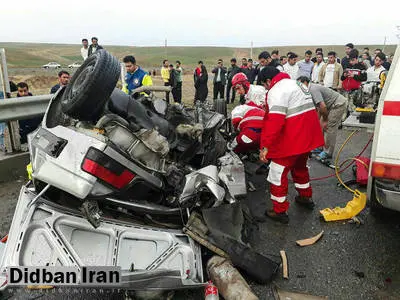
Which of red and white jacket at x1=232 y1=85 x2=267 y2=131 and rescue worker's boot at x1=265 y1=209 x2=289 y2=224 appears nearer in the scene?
rescue worker's boot at x1=265 y1=209 x2=289 y2=224

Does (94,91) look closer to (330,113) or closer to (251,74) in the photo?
(330,113)

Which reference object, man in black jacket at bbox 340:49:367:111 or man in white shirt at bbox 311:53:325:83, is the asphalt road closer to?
man in black jacket at bbox 340:49:367:111

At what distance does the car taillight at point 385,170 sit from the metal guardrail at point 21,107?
4.05 meters

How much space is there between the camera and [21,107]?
4.43 meters

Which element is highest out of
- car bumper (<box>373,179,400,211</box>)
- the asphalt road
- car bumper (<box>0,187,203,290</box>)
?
car bumper (<box>373,179,400,211</box>)

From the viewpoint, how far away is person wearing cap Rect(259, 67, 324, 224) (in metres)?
3.45

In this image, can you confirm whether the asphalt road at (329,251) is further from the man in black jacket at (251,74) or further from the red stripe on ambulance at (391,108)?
the man in black jacket at (251,74)

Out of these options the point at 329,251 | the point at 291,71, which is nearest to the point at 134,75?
the point at 329,251

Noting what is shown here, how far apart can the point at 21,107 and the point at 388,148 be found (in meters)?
4.17

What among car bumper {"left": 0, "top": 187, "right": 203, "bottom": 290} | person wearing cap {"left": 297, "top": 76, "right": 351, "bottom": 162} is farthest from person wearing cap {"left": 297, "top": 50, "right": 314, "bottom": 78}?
car bumper {"left": 0, "top": 187, "right": 203, "bottom": 290}

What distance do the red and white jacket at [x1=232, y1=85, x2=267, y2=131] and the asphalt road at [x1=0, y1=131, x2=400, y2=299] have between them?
87 cm

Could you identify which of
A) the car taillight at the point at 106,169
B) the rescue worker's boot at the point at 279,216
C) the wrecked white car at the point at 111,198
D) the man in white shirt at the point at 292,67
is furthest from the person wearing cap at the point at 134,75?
the man in white shirt at the point at 292,67

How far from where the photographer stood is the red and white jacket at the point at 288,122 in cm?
344

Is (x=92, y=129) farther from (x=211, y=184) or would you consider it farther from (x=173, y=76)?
(x=173, y=76)
